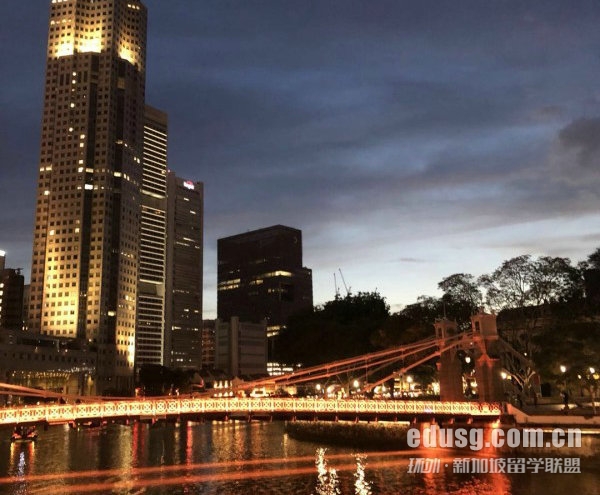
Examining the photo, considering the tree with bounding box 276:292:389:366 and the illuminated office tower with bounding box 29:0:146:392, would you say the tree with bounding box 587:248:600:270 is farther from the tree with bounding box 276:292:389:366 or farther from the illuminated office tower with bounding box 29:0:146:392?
the illuminated office tower with bounding box 29:0:146:392

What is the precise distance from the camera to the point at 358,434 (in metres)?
57.2

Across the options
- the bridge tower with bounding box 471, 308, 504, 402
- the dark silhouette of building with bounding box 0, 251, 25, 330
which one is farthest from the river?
the dark silhouette of building with bounding box 0, 251, 25, 330

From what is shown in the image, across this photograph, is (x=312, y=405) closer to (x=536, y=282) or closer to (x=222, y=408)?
(x=222, y=408)

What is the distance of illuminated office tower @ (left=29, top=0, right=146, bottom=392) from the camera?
159 metres

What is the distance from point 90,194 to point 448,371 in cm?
13154

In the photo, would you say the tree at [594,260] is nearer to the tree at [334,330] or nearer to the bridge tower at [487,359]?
the bridge tower at [487,359]

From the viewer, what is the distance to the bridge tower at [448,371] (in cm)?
5241

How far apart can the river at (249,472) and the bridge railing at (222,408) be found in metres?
3.64

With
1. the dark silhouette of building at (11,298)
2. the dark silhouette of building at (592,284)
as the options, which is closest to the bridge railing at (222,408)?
the dark silhouette of building at (592,284)

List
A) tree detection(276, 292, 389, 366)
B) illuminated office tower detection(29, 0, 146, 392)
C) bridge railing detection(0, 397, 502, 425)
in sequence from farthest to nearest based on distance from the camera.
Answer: illuminated office tower detection(29, 0, 146, 392) < tree detection(276, 292, 389, 366) < bridge railing detection(0, 397, 502, 425)

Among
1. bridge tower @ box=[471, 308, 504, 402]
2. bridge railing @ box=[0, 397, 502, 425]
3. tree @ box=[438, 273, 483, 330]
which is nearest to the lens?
bridge railing @ box=[0, 397, 502, 425]

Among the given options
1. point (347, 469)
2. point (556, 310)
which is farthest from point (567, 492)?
point (556, 310)

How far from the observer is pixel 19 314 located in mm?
185875

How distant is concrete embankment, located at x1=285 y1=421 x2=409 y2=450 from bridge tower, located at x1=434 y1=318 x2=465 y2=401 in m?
4.54
